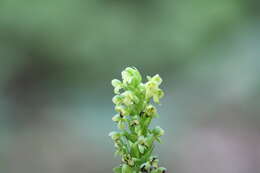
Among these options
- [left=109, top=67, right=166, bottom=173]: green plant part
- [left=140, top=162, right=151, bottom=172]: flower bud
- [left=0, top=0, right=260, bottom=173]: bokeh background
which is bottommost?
[left=140, top=162, right=151, bottom=172]: flower bud

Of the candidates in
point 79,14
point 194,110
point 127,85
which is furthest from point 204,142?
point 127,85

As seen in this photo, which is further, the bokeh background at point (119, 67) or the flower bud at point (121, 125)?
the bokeh background at point (119, 67)

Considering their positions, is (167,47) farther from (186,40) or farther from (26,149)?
(26,149)

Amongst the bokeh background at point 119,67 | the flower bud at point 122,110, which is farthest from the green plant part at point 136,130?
the bokeh background at point 119,67

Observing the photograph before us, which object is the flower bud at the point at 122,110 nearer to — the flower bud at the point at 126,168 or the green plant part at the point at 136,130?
the green plant part at the point at 136,130

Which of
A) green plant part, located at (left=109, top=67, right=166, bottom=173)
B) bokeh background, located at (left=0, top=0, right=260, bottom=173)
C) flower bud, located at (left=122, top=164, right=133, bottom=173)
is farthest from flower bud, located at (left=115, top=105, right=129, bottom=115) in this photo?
bokeh background, located at (left=0, top=0, right=260, bottom=173)

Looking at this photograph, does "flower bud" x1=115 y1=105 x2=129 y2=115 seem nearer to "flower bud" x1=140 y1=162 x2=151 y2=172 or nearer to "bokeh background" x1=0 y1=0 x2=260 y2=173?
"flower bud" x1=140 y1=162 x2=151 y2=172
